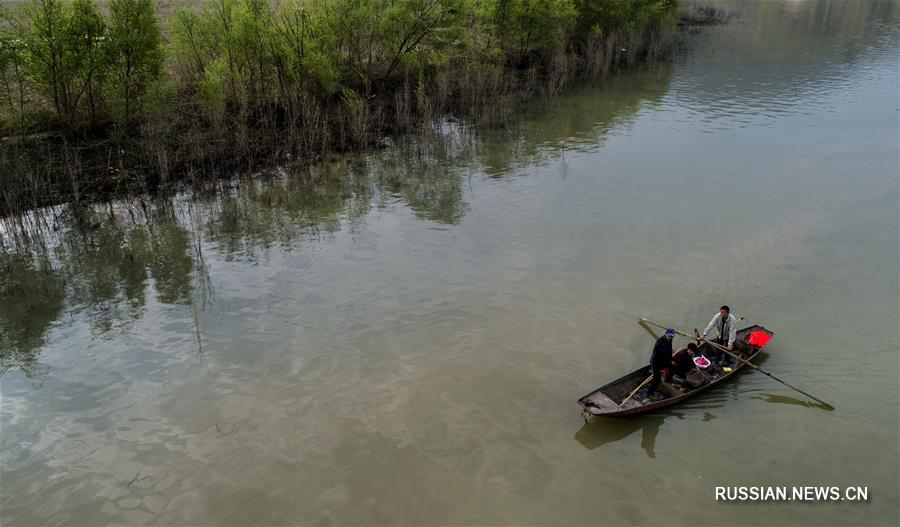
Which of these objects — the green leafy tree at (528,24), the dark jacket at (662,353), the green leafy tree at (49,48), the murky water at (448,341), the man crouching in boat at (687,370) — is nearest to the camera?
the murky water at (448,341)

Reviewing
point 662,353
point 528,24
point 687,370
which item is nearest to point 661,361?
point 662,353

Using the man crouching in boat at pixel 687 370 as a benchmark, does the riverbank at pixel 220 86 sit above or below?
above

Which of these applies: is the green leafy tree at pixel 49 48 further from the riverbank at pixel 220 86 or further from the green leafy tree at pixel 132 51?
the green leafy tree at pixel 132 51

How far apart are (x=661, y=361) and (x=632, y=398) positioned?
34.9 inches

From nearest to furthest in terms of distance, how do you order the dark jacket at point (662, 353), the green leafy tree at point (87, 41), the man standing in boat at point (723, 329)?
the dark jacket at point (662, 353)
the man standing in boat at point (723, 329)
the green leafy tree at point (87, 41)

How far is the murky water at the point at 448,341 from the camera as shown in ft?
31.2

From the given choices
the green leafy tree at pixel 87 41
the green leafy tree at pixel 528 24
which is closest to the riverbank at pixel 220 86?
the green leafy tree at pixel 87 41

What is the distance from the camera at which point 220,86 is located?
958 inches

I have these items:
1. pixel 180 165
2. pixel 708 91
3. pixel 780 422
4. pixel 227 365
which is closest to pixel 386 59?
pixel 180 165

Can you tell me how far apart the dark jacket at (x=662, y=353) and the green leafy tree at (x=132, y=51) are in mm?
21525

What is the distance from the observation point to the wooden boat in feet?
34.3

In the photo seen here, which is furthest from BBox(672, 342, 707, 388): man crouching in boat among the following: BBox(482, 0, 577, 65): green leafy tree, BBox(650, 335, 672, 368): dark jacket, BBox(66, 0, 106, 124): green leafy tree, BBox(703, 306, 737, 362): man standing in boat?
BBox(482, 0, 577, 65): green leafy tree

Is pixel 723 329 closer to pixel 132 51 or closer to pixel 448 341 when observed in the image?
pixel 448 341

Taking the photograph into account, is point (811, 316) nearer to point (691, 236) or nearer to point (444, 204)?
point (691, 236)
